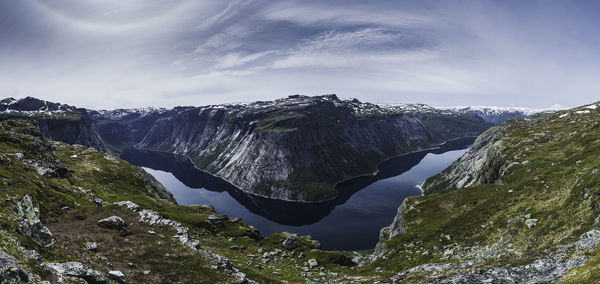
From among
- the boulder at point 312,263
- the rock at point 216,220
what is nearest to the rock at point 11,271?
the boulder at point 312,263

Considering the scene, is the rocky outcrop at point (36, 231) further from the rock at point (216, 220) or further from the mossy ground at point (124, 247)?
the rock at point (216, 220)

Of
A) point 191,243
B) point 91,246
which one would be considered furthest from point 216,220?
point 91,246

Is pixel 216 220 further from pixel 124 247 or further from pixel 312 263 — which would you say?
pixel 124 247

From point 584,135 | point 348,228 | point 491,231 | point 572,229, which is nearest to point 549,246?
point 572,229

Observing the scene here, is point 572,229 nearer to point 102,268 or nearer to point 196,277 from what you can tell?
point 196,277

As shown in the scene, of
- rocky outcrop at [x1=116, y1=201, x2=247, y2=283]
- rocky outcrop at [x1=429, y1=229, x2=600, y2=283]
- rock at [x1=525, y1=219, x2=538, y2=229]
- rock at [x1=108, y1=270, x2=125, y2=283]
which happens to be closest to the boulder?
rocky outcrop at [x1=116, y1=201, x2=247, y2=283]
